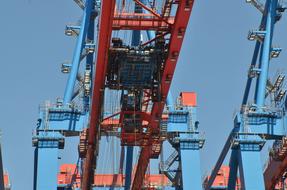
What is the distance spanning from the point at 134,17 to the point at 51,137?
326 inches

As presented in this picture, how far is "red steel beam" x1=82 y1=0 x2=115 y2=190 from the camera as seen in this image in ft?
73.8

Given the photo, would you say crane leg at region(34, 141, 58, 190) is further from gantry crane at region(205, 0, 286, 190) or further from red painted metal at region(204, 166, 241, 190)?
red painted metal at region(204, 166, 241, 190)

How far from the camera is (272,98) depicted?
113 feet

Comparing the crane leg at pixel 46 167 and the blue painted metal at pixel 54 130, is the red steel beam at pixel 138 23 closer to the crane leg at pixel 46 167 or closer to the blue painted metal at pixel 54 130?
the blue painted metal at pixel 54 130

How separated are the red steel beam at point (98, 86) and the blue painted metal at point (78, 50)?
2.55 metres

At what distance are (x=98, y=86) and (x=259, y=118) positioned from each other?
26.2 ft

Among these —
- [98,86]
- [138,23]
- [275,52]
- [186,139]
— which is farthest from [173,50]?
[275,52]

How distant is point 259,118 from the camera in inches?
1201

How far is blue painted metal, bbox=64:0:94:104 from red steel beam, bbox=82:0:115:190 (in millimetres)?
2549

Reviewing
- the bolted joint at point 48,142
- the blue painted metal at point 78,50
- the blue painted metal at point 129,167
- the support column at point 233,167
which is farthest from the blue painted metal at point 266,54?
the bolted joint at point 48,142

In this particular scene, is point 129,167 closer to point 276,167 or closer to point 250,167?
point 276,167

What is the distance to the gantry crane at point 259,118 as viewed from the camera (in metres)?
29.3

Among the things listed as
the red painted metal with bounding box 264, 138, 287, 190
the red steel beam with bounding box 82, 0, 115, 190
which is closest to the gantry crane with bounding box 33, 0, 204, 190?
the red steel beam with bounding box 82, 0, 115, 190

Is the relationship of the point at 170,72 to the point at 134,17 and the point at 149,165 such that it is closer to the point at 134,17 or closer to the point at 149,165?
the point at 134,17
